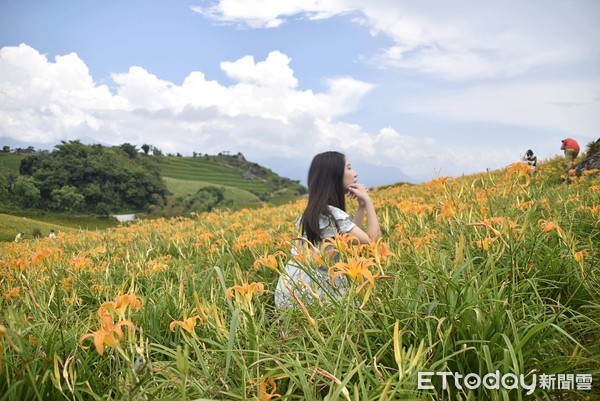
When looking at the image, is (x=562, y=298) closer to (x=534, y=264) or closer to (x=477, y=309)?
(x=534, y=264)

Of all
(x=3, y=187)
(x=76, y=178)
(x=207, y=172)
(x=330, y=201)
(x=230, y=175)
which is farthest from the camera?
(x=230, y=175)

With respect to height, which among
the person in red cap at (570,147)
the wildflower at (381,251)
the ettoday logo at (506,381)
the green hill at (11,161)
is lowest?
the ettoday logo at (506,381)

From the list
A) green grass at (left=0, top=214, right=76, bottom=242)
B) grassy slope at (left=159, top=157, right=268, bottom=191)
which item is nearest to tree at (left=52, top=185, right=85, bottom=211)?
green grass at (left=0, top=214, right=76, bottom=242)

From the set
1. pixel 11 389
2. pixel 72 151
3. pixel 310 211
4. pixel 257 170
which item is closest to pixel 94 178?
pixel 72 151

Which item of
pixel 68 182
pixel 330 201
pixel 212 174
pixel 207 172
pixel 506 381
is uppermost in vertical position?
pixel 207 172

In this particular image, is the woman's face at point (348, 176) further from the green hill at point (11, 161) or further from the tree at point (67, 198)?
the tree at point (67, 198)

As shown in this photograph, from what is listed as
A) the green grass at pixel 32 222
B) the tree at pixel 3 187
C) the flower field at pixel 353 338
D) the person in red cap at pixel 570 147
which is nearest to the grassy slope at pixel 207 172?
the green grass at pixel 32 222

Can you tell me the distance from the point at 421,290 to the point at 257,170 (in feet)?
353

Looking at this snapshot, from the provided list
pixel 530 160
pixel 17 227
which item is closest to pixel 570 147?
pixel 530 160

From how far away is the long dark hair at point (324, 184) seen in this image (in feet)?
10.5

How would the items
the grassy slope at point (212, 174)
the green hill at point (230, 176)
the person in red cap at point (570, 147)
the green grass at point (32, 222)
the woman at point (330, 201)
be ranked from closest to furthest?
the woman at point (330, 201)
the green grass at point (32, 222)
the person in red cap at point (570, 147)
the green hill at point (230, 176)
the grassy slope at point (212, 174)

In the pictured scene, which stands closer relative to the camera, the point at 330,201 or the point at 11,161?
the point at 330,201

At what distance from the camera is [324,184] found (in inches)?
132

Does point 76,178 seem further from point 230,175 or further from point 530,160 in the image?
point 230,175
